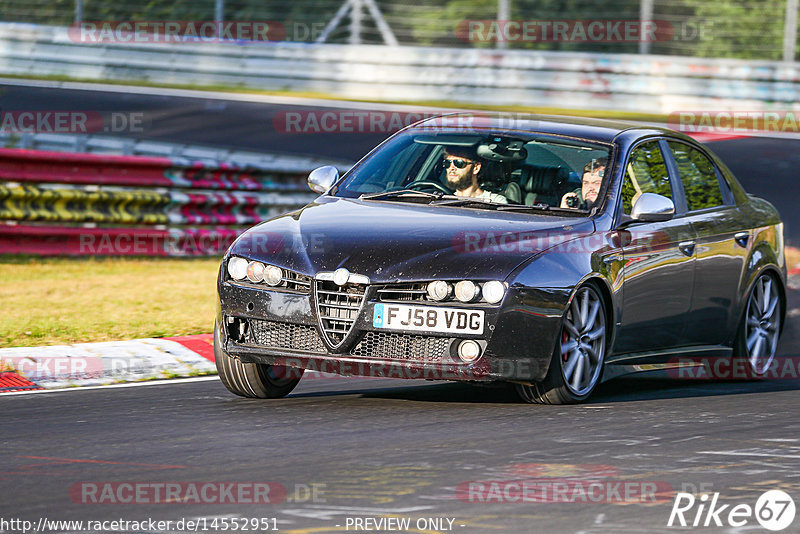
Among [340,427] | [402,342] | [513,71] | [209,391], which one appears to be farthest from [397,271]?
[513,71]

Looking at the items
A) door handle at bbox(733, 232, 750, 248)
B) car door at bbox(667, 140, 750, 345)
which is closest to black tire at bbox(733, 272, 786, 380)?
car door at bbox(667, 140, 750, 345)

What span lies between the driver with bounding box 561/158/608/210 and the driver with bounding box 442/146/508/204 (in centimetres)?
36

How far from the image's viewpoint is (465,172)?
828 cm

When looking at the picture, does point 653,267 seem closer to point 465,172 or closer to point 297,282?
point 465,172

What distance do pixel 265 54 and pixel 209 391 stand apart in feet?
62.0

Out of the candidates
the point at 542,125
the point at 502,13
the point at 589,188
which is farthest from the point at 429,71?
the point at 589,188

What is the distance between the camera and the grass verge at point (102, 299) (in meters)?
9.93

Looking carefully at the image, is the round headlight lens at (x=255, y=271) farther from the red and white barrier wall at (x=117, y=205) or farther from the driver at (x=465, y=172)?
the red and white barrier wall at (x=117, y=205)

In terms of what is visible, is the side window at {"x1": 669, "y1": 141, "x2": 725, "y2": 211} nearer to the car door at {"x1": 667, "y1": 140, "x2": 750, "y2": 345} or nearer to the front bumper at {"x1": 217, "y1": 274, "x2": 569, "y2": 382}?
the car door at {"x1": 667, "y1": 140, "x2": 750, "y2": 345}

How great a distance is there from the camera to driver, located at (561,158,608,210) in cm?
802

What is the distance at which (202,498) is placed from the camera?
537cm

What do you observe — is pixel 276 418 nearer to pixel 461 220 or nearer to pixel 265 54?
pixel 461 220

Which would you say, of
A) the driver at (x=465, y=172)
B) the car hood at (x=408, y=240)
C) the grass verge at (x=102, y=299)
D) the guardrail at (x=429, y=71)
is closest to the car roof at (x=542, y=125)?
the driver at (x=465, y=172)

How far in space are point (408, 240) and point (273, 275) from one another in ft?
2.23
